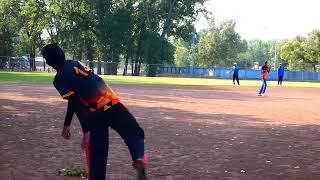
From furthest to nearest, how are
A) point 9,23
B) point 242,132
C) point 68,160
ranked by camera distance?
point 9,23
point 242,132
point 68,160

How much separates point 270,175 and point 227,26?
3969 inches

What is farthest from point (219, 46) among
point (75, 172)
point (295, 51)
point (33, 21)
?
point (75, 172)

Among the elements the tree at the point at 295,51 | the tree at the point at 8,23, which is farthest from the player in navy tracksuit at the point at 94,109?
the tree at the point at 295,51

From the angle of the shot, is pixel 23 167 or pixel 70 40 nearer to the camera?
pixel 23 167

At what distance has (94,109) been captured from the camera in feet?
14.7

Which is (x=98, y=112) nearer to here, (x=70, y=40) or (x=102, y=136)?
(x=102, y=136)

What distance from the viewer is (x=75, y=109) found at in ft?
15.0

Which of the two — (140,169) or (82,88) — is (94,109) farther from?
(140,169)

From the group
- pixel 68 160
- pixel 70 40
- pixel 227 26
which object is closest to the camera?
pixel 68 160

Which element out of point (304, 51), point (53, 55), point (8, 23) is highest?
point (8, 23)

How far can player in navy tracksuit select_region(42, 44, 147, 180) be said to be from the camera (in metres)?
4.42

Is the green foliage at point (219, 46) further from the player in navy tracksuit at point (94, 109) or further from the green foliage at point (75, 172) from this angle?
the player in navy tracksuit at point (94, 109)

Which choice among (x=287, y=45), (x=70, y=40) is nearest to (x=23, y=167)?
(x=70, y=40)

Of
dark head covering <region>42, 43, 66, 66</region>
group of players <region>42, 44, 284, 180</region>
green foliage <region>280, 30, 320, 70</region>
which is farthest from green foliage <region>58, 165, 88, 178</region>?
green foliage <region>280, 30, 320, 70</region>
